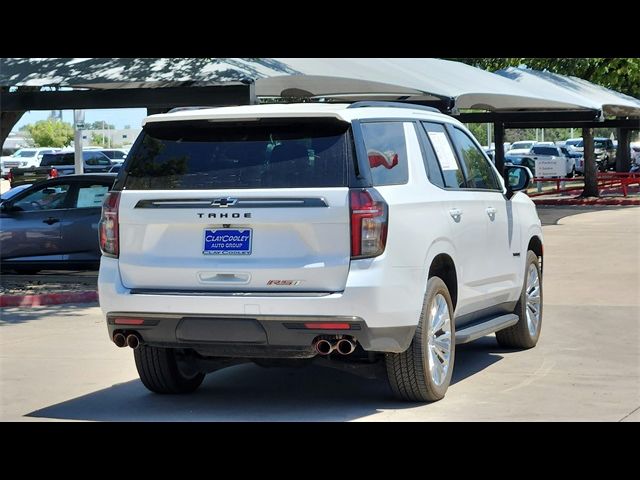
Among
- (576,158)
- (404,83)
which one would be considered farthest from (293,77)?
(576,158)

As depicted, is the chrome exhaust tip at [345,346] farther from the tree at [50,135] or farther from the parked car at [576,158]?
the tree at [50,135]

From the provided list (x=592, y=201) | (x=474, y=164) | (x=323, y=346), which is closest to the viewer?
(x=323, y=346)

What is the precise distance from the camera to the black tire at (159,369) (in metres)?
8.41

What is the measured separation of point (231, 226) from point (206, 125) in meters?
0.76

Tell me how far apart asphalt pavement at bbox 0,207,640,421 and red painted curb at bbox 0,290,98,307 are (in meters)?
0.84

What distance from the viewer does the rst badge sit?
24.5ft

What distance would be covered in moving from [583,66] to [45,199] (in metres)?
24.7

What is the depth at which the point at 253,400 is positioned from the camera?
8414 mm

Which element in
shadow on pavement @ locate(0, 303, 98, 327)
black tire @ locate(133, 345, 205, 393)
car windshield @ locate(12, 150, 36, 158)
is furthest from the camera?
car windshield @ locate(12, 150, 36, 158)

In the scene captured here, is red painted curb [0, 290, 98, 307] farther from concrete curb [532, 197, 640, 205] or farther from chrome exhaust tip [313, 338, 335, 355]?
concrete curb [532, 197, 640, 205]

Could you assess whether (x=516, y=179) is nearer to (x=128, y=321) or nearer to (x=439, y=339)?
(x=439, y=339)

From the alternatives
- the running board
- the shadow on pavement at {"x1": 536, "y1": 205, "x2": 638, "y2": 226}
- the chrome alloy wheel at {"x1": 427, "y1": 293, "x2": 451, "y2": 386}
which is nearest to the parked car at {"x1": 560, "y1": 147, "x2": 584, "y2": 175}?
the shadow on pavement at {"x1": 536, "y1": 205, "x2": 638, "y2": 226}

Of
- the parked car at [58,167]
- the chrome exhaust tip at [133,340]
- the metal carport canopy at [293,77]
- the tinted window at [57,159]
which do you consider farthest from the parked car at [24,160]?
the chrome exhaust tip at [133,340]

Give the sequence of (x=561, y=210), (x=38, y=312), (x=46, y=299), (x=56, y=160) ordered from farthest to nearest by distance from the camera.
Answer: (x=56, y=160) → (x=561, y=210) → (x=46, y=299) → (x=38, y=312)
